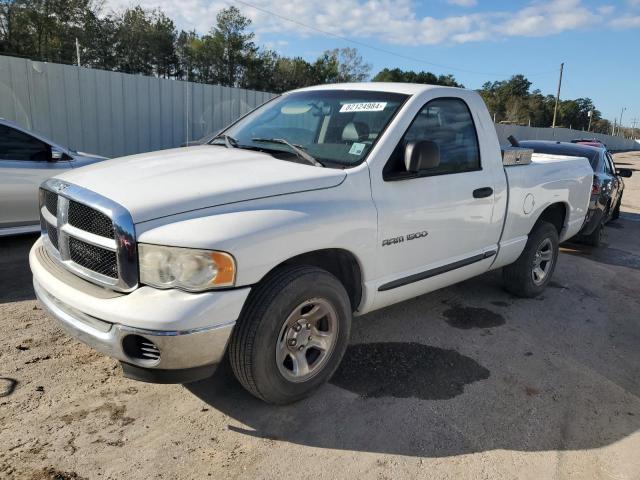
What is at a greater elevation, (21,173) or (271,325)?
(21,173)

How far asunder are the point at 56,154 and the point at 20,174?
52cm

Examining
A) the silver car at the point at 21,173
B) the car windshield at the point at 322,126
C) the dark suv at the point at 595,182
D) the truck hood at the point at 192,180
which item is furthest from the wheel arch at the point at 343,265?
the dark suv at the point at 595,182

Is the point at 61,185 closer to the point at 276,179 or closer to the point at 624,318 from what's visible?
the point at 276,179

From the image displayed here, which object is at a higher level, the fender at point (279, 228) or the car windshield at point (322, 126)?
the car windshield at point (322, 126)

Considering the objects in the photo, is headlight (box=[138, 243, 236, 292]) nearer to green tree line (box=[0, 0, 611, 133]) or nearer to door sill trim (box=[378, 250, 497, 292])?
door sill trim (box=[378, 250, 497, 292])

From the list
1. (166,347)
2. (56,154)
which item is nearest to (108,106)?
(56,154)

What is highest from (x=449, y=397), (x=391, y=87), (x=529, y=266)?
(x=391, y=87)

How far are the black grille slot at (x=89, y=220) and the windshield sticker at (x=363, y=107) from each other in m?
1.93

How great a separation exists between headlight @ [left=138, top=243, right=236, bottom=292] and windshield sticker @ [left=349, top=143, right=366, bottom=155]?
1.26 metres

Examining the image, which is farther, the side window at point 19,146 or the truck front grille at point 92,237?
the side window at point 19,146

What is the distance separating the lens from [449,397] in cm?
324

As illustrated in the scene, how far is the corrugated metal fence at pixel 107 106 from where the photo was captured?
9.29 m

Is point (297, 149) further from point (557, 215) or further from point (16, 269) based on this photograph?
point (16, 269)

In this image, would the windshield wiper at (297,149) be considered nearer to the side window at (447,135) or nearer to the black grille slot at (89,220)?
the side window at (447,135)
